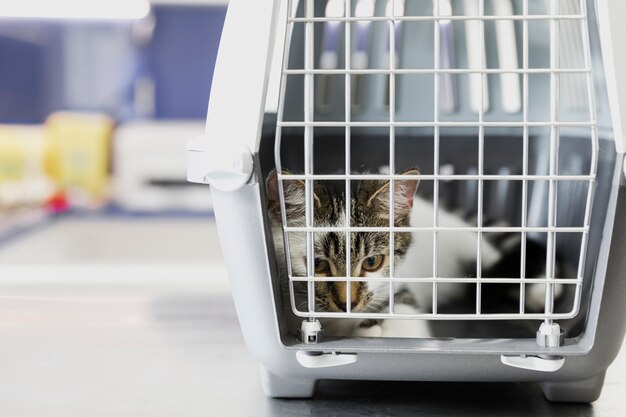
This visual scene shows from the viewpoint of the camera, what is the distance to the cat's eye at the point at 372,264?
33.4 inches

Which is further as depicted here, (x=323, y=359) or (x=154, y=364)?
(x=154, y=364)

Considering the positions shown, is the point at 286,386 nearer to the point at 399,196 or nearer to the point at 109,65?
the point at 399,196

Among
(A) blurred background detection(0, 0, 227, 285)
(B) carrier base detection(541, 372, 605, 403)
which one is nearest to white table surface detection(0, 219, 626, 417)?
(B) carrier base detection(541, 372, 605, 403)

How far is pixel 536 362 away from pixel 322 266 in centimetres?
27

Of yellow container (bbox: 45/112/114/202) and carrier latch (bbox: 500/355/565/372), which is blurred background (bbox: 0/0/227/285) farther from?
carrier latch (bbox: 500/355/565/372)

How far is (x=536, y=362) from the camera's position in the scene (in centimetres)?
58

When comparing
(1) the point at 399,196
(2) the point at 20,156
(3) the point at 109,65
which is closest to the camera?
(1) the point at 399,196

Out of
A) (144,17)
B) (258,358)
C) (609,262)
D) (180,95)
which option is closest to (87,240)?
(180,95)

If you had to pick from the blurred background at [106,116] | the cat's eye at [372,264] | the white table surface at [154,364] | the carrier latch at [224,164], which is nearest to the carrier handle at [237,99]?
the carrier latch at [224,164]

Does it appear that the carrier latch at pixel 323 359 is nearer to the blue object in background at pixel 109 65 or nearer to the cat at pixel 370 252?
the cat at pixel 370 252

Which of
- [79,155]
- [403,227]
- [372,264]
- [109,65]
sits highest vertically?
[109,65]

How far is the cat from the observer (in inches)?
28.7

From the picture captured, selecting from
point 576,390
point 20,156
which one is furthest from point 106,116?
point 576,390

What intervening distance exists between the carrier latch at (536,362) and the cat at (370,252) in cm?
16
